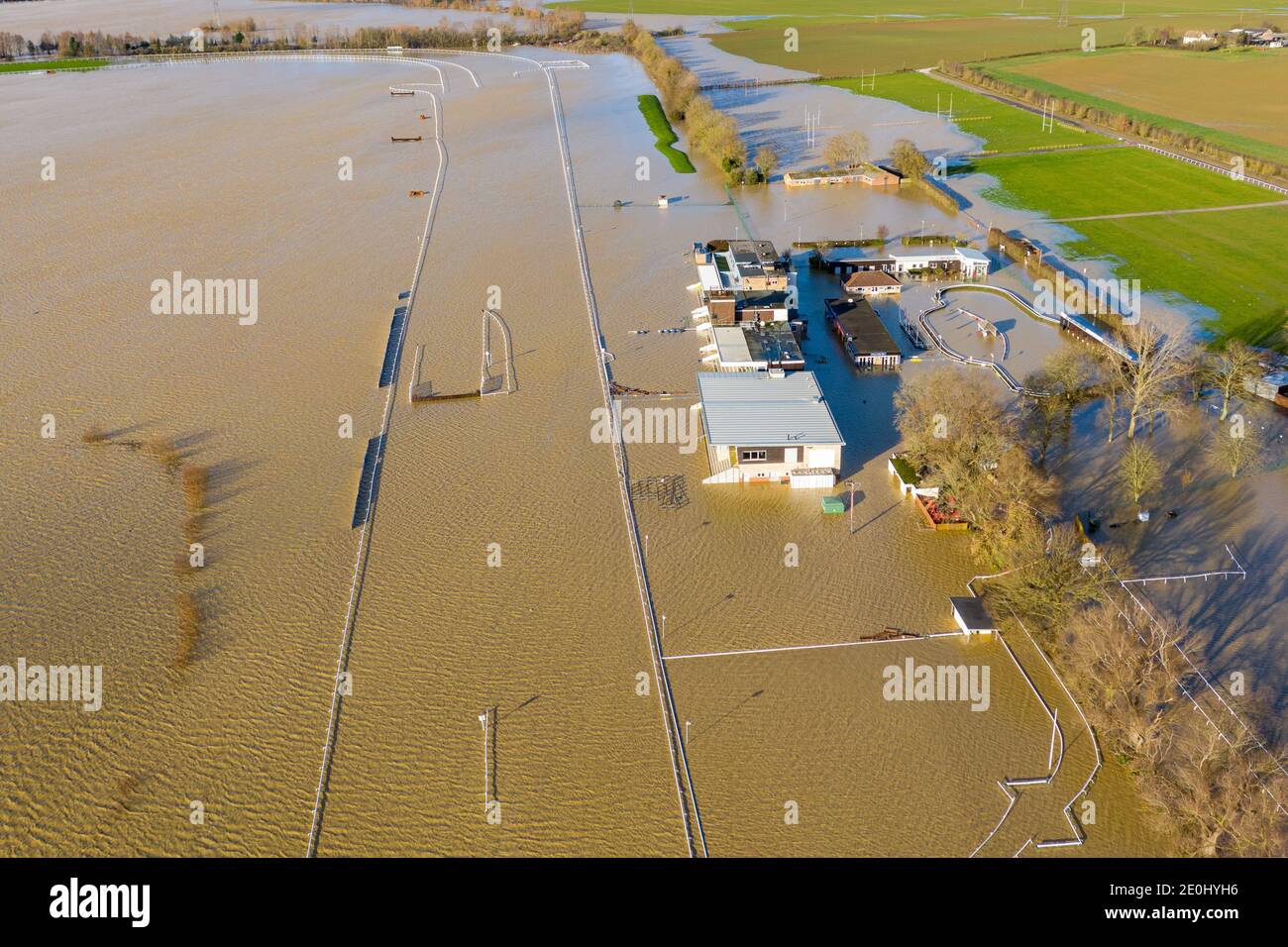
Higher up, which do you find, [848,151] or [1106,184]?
[848,151]

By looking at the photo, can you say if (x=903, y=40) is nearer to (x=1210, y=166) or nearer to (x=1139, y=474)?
(x=1210, y=166)

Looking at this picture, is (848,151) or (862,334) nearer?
(862,334)

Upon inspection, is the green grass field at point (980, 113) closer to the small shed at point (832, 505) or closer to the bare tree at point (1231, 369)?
the bare tree at point (1231, 369)

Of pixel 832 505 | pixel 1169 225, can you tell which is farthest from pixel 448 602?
pixel 1169 225

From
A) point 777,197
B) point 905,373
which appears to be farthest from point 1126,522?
point 777,197

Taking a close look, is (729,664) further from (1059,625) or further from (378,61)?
(378,61)

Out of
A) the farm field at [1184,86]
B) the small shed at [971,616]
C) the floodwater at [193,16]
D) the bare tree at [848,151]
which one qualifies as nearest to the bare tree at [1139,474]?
the small shed at [971,616]
